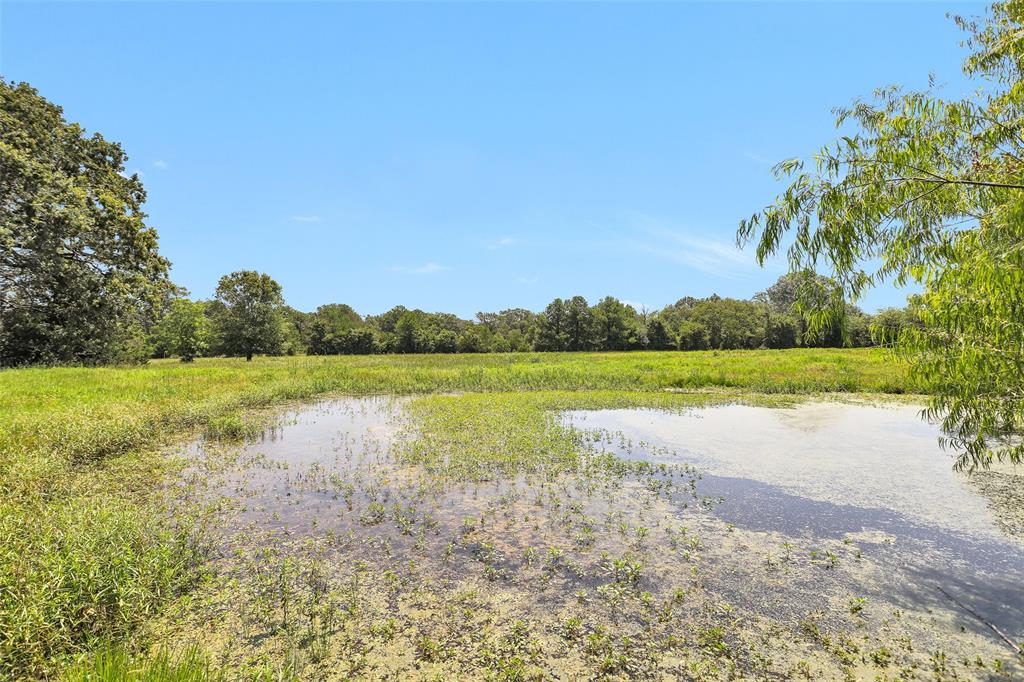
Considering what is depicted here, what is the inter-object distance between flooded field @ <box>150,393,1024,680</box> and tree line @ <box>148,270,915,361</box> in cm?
5915

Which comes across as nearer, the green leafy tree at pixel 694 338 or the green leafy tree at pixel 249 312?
the green leafy tree at pixel 249 312

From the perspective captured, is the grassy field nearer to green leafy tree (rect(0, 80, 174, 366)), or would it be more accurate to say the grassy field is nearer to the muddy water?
the muddy water

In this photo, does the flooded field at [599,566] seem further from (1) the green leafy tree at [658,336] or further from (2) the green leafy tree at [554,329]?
(2) the green leafy tree at [554,329]

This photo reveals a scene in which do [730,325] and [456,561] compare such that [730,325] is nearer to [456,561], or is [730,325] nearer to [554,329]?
[554,329]

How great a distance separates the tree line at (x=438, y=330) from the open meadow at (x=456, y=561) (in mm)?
54465

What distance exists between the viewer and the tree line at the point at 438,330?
64.1 m

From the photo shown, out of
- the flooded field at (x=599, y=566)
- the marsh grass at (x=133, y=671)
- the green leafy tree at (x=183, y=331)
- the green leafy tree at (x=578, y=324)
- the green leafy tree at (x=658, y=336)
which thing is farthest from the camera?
the green leafy tree at (x=578, y=324)

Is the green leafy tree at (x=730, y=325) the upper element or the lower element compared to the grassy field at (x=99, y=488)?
upper

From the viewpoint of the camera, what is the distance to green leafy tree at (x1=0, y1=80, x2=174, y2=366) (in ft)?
84.6

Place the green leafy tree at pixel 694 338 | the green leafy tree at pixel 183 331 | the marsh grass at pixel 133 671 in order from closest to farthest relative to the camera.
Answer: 1. the marsh grass at pixel 133 671
2. the green leafy tree at pixel 183 331
3. the green leafy tree at pixel 694 338

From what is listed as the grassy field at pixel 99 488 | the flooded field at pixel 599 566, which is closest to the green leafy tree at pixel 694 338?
the grassy field at pixel 99 488

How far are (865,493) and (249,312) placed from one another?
69.2 m

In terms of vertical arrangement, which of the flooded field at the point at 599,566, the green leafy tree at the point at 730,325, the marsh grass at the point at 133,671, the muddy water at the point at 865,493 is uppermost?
the green leafy tree at the point at 730,325

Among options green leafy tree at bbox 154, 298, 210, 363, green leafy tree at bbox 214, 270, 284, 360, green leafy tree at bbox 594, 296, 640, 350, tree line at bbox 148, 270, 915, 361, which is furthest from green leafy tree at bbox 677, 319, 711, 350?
green leafy tree at bbox 154, 298, 210, 363
